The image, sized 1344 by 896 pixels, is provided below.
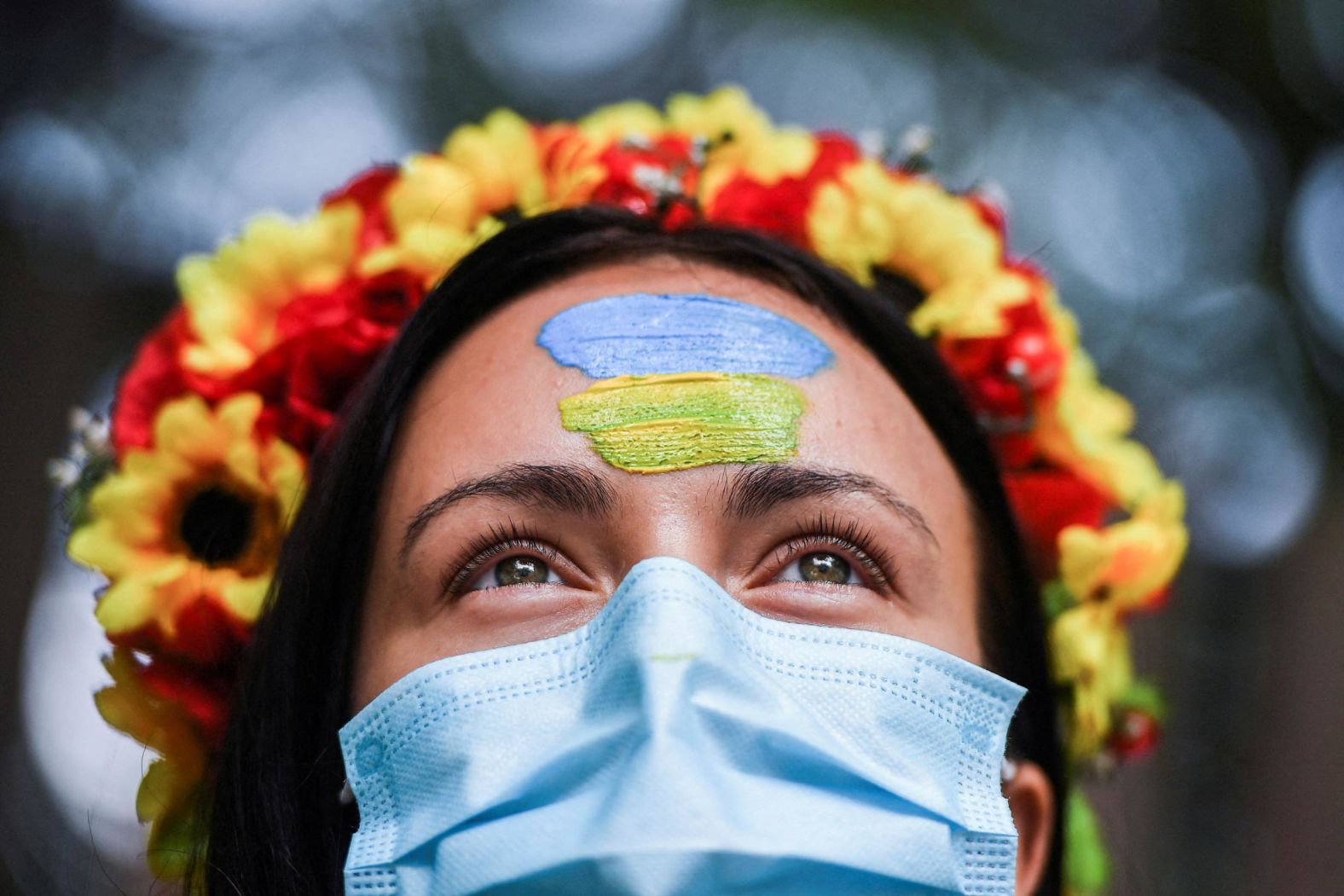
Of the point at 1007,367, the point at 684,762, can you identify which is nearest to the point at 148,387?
the point at 684,762

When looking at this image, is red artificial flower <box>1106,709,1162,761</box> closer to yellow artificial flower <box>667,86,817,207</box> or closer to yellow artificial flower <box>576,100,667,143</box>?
yellow artificial flower <box>667,86,817,207</box>

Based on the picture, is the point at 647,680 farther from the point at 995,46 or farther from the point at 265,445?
the point at 995,46

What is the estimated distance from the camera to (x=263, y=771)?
1.88 meters

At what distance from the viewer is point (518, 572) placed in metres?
1.80

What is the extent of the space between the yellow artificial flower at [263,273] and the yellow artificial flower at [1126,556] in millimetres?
1658

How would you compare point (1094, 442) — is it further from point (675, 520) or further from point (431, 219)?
point (431, 219)

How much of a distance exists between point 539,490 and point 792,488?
0.38m

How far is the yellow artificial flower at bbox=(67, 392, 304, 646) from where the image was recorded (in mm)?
2236

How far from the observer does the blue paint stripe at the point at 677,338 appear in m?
1.89

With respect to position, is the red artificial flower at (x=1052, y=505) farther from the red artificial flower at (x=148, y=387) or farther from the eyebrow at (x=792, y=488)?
the red artificial flower at (x=148, y=387)

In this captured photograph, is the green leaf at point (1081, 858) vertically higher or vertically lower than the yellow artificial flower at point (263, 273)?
lower

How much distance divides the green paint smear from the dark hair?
40cm

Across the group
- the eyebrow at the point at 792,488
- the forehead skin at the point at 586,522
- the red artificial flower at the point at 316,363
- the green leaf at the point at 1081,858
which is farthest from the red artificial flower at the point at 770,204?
the green leaf at the point at 1081,858

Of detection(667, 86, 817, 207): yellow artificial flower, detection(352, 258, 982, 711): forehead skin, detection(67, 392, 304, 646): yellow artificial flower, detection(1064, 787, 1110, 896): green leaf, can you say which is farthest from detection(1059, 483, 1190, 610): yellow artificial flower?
detection(67, 392, 304, 646): yellow artificial flower
